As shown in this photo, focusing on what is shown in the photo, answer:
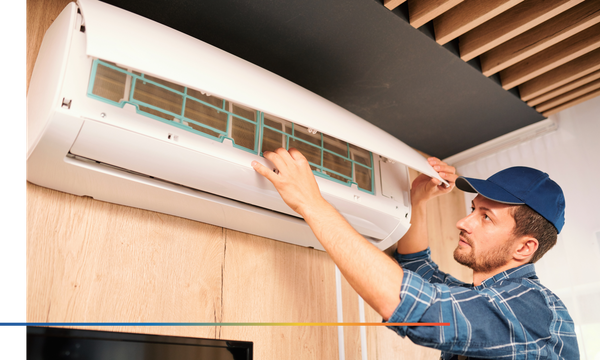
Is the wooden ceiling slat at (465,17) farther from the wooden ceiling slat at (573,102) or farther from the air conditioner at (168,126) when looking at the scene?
the wooden ceiling slat at (573,102)

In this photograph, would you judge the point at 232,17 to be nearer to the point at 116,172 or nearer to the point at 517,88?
the point at 116,172

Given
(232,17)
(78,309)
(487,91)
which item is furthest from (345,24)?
(78,309)

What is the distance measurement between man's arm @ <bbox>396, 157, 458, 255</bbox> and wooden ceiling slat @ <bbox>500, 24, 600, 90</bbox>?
0.43 m

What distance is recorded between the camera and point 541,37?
1.46 m

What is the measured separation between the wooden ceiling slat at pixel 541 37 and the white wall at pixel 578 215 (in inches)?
21.7

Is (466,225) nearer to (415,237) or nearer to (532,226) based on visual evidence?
(532,226)

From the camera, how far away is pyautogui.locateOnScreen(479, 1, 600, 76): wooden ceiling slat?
1.37 m

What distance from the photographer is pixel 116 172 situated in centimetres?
102

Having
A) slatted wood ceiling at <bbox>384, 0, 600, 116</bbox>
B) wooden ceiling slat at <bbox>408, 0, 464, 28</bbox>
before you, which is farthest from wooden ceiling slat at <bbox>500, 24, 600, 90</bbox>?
wooden ceiling slat at <bbox>408, 0, 464, 28</bbox>

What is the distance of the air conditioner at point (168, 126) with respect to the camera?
883 millimetres

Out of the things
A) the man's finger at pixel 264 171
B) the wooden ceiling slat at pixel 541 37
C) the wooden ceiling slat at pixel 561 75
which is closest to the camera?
the man's finger at pixel 264 171

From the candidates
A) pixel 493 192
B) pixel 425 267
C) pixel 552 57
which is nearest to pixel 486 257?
pixel 493 192

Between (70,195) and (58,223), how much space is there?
7cm

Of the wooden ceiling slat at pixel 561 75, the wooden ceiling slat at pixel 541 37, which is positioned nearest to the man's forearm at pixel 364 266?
the wooden ceiling slat at pixel 541 37
